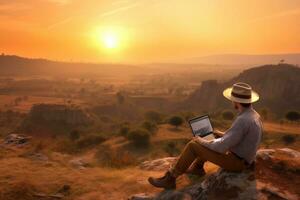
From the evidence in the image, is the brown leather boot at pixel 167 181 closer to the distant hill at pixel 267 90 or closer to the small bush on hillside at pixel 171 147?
the small bush on hillside at pixel 171 147

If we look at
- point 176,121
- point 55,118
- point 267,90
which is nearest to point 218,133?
point 176,121

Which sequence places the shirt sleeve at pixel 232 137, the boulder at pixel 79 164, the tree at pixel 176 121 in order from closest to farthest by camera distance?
the shirt sleeve at pixel 232 137, the boulder at pixel 79 164, the tree at pixel 176 121

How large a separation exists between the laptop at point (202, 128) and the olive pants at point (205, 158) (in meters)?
0.48

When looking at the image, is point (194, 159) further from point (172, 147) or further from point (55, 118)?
point (55, 118)

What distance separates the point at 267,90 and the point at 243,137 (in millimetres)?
75849

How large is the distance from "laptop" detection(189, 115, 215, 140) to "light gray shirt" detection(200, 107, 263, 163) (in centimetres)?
80

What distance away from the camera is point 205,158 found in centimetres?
715

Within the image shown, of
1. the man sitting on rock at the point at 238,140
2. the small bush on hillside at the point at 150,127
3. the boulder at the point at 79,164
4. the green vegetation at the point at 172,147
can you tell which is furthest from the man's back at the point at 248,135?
the small bush on hillside at the point at 150,127

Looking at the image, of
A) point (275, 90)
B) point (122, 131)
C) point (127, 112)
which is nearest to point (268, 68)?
point (275, 90)

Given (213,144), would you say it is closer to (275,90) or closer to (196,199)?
(196,199)

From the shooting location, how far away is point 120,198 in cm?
918

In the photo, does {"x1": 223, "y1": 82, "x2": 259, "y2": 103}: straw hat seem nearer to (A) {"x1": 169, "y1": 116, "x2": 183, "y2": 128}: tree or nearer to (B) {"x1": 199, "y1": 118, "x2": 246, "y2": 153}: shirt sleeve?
(B) {"x1": 199, "y1": 118, "x2": 246, "y2": 153}: shirt sleeve

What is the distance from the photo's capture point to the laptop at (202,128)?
7578mm

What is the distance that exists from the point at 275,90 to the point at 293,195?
7386 cm
